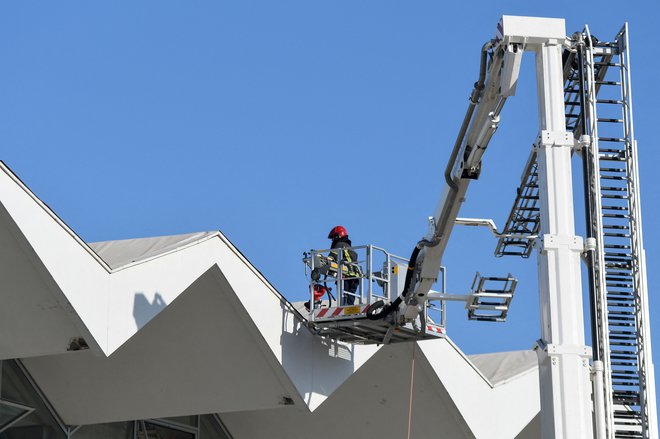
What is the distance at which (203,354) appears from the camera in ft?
76.0

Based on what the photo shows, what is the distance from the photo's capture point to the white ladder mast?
15.6 meters

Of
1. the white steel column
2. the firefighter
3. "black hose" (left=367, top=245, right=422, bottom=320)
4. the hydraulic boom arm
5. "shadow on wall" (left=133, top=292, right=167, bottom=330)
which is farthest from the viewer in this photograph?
the firefighter

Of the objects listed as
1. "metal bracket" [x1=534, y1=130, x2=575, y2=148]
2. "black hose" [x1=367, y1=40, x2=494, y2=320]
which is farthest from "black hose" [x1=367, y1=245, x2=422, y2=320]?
"metal bracket" [x1=534, y1=130, x2=575, y2=148]

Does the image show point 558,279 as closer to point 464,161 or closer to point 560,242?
point 560,242

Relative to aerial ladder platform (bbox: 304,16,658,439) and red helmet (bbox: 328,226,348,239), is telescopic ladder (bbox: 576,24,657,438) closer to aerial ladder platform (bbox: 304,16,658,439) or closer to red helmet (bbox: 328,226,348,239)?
aerial ladder platform (bbox: 304,16,658,439)

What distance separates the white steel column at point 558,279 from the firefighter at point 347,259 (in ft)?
22.8

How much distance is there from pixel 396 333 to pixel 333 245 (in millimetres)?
2084

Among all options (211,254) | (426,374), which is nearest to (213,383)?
(211,254)

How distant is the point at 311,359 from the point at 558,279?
8.77 m

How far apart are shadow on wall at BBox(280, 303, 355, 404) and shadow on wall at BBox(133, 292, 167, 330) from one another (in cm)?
313

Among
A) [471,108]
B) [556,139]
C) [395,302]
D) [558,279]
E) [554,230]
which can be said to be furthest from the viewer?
[395,302]

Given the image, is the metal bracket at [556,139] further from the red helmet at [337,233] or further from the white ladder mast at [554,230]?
the red helmet at [337,233]

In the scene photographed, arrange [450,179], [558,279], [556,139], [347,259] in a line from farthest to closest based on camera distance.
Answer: [347,259], [450,179], [556,139], [558,279]

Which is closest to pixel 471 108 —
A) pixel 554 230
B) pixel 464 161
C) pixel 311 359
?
pixel 464 161
